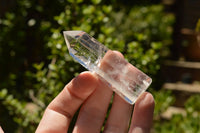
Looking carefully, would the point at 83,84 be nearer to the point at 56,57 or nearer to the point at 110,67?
the point at 110,67

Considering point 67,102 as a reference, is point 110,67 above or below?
above

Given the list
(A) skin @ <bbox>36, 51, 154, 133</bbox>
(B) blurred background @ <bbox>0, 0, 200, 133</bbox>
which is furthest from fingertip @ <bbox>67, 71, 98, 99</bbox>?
(B) blurred background @ <bbox>0, 0, 200, 133</bbox>

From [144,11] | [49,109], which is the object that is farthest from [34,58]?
[144,11]

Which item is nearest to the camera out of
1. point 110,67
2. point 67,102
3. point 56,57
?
point 110,67

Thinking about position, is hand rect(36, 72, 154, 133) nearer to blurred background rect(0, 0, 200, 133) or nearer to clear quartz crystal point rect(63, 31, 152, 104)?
clear quartz crystal point rect(63, 31, 152, 104)

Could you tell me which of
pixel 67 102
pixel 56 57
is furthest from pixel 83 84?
pixel 56 57

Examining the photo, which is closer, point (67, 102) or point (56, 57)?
point (67, 102)
